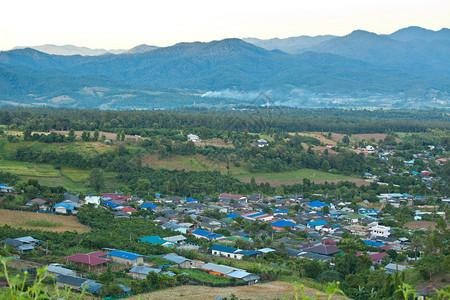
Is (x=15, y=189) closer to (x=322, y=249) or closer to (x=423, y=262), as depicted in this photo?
(x=322, y=249)

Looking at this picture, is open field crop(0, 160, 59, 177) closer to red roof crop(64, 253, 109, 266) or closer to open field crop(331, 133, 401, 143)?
red roof crop(64, 253, 109, 266)

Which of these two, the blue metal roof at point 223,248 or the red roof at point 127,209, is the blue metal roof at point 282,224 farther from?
the red roof at point 127,209

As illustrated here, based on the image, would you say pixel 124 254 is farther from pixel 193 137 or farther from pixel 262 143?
pixel 262 143

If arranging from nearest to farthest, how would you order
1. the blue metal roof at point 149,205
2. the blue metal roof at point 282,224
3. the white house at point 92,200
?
the blue metal roof at point 282,224 < the white house at point 92,200 < the blue metal roof at point 149,205

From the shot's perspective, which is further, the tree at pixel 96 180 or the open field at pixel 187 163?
the open field at pixel 187 163

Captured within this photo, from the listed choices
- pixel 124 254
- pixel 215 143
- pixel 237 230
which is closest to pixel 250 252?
pixel 237 230

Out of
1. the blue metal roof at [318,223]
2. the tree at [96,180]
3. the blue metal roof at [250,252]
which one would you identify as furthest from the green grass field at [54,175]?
the blue metal roof at [250,252]
